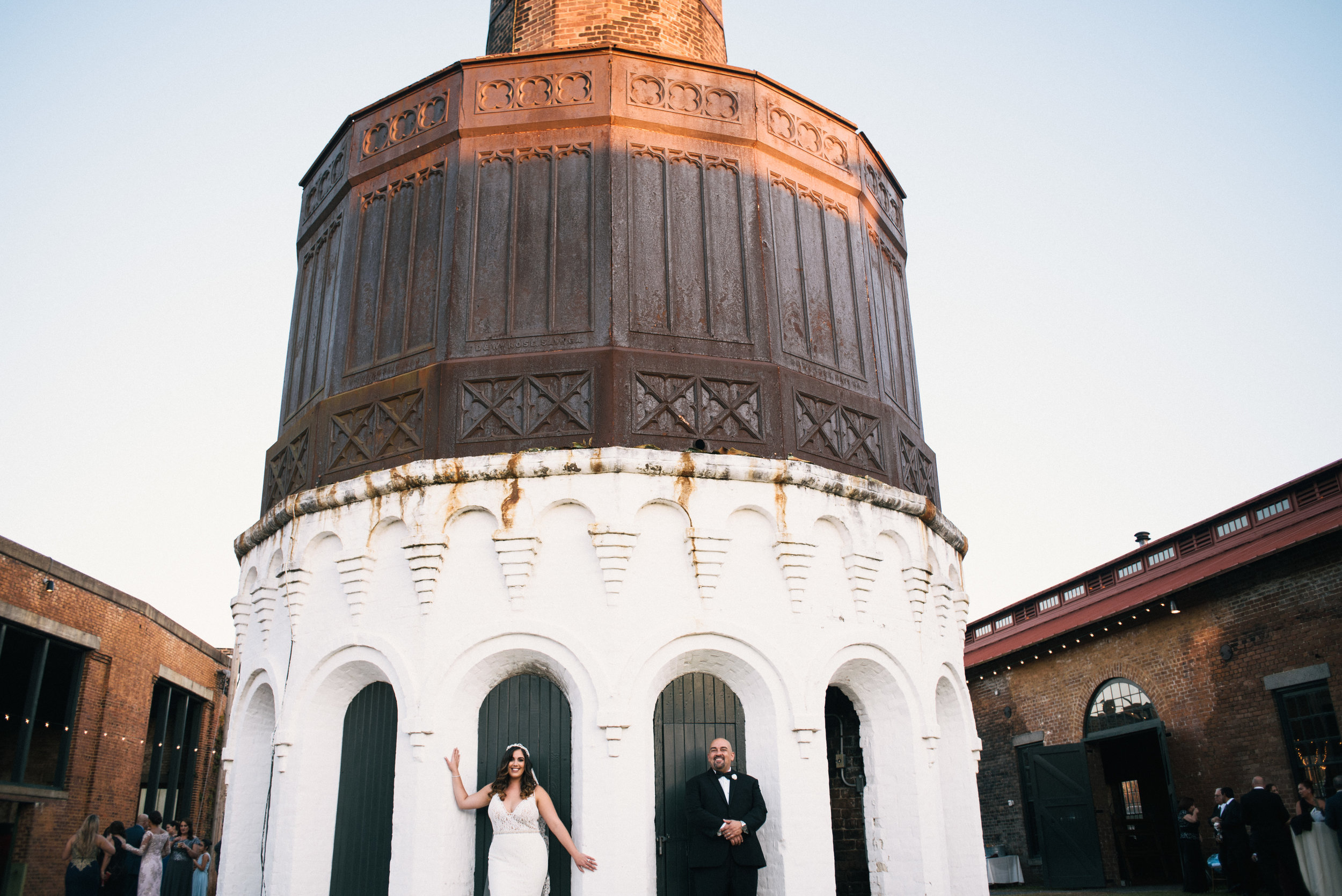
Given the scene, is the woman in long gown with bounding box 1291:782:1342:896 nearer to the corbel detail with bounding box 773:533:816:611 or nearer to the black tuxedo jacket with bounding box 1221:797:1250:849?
the black tuxedo jacket with bounding box 1221:797:1250:849

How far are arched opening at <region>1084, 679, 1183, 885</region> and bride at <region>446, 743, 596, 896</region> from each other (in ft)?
43.3

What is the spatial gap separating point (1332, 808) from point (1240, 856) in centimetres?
298

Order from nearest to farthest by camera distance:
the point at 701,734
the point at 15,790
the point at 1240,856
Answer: the point at 701,734 < the point at 1240,856 < the point at 15,790

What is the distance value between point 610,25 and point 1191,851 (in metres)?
14.3

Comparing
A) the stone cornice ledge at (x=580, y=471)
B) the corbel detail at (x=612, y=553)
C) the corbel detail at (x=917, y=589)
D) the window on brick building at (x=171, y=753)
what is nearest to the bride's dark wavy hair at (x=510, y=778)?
the corbel detail at (x=612, y=553)

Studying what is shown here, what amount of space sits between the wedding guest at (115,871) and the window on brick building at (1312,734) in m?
15.9

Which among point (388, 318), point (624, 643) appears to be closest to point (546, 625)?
point (624, 643)

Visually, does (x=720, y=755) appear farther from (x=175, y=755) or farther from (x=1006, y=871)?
(x=175, y=755)

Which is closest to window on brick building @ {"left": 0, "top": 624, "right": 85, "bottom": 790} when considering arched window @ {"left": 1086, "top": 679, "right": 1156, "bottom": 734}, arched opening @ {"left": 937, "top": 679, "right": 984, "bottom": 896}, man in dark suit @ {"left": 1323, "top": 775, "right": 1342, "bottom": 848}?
arched opening @ {"left": 937, "top": 679, "right": 984, "bottom": 896}

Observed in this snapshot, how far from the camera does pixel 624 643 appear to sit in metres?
8.83

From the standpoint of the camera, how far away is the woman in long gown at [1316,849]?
36.0ft

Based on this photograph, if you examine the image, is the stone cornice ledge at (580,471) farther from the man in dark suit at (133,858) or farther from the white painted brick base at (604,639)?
the man in dark suit at (133,858)

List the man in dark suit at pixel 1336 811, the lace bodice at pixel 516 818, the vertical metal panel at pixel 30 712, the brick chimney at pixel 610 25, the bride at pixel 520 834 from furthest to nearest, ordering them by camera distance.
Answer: the vertical metal panel at pixel 30 712
the brick chimney at pixel 610 25
the man in dark suit at pixel 1336 811
the lace bodice at pixel 516 818
the bride at pixel 520 834

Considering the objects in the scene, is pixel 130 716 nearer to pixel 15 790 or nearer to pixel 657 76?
pixel 15 790
